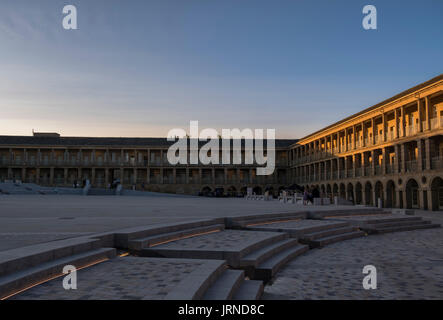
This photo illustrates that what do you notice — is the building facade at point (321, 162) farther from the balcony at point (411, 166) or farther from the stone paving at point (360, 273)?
the stone paving at point (360, 273)

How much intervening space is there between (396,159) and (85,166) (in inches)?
1877

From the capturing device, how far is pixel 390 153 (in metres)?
35.7

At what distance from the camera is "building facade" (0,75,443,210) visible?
1142 inches

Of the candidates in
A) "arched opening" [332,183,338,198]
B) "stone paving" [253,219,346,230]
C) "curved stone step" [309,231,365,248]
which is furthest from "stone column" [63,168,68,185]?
"curved stone step" [309,231,365,248]

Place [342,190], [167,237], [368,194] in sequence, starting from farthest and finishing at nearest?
[342,190] < [368,194] < [167,237]

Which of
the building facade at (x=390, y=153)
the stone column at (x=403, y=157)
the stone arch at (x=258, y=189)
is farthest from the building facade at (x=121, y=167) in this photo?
the stone column at (x=403, y=157)

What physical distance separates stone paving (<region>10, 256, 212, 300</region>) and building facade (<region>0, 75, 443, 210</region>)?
23.3 m

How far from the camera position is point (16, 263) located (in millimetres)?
4719

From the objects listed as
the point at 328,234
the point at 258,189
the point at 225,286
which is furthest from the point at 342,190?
the point at 225,286

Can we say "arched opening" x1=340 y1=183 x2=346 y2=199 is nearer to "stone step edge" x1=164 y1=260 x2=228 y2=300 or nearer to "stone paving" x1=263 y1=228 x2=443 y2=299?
"stone paving" x1=263 y1=228 x2=443 y2=299

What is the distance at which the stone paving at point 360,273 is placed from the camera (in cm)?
582

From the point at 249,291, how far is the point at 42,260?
2854 millimetres

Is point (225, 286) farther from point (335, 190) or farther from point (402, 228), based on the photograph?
point (335, 190)
